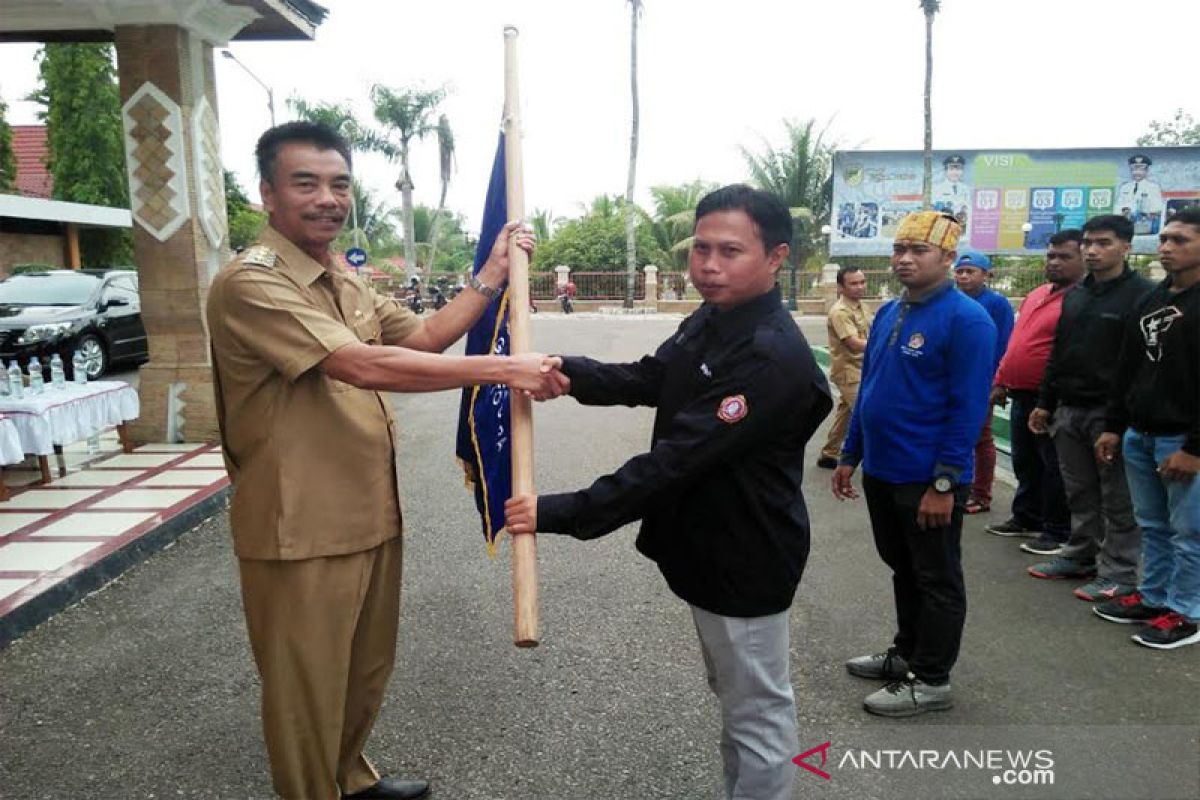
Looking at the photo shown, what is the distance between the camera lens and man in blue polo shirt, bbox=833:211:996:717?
2.98m

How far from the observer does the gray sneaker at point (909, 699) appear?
3.05 m

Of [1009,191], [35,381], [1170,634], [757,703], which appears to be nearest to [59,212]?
[35,381]

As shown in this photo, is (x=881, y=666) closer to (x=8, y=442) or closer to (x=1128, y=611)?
(x=1128, y=611)

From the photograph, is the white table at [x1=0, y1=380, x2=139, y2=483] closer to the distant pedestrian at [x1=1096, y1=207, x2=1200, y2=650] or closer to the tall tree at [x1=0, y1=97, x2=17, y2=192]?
the distant pedestrian at [x1=1096, y1=207, x2=1200, y2=650]

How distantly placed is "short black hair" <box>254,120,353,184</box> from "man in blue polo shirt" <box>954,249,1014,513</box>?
13.4 feet

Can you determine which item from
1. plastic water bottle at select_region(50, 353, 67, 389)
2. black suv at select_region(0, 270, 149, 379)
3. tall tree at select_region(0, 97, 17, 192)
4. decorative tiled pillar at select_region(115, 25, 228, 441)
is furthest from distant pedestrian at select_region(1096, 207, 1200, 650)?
tall tree at select_region(0, 97, 17, 192)

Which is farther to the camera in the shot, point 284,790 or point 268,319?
point 284,790

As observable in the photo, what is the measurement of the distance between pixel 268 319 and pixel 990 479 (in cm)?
526

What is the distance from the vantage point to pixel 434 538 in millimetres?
5137

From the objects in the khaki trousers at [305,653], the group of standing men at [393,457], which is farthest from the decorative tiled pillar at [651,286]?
the khaki trousers at [305,653]

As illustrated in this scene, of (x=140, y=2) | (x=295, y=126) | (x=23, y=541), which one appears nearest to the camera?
(x=295, y=126)

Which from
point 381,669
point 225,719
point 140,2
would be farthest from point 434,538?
point 140,2

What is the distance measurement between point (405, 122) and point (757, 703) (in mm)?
33523

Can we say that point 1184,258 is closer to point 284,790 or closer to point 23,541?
point 284,790
